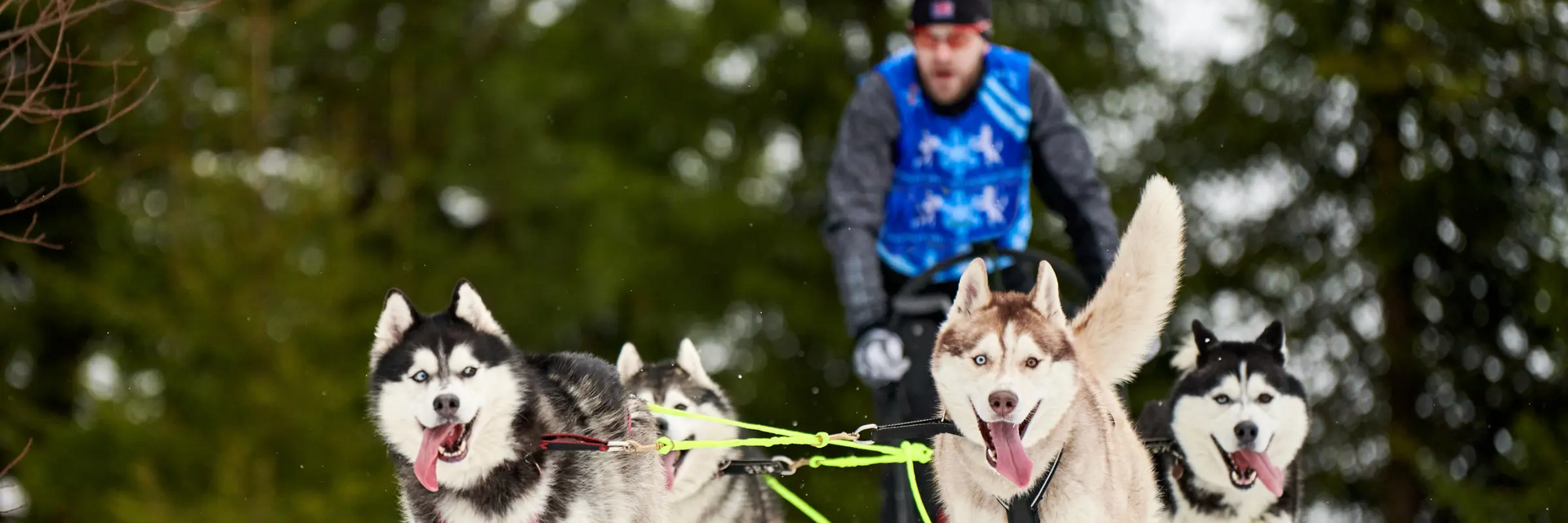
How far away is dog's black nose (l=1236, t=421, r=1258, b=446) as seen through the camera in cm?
454

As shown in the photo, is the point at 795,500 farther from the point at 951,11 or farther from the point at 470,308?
the point at 951,11

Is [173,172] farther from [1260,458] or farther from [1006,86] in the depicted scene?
[1260,458]

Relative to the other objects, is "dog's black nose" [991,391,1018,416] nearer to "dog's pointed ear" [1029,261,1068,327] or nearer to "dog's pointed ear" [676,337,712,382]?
"dog's pointed ear" [1029,261,1068,327]

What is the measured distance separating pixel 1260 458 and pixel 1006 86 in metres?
1.49

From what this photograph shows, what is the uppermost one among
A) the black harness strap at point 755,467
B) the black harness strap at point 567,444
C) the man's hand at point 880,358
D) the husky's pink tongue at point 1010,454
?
the husky's pink tongue at point 1010,454

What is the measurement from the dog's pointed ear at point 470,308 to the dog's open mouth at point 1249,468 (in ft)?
7.15

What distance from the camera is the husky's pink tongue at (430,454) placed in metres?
3.86

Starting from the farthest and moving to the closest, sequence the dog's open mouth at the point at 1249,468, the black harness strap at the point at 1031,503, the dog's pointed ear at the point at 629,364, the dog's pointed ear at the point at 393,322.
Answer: the dog's pointed ear at the point at 629,364, the dog's open mouth at the point at 1249,468, the dog's pointed ear at the point at 393,322, the black harness strap at the point at 1031,503

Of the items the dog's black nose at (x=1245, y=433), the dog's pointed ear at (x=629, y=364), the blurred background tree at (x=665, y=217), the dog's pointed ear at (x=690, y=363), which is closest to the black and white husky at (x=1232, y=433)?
the dog's black nose at (x=1245, y=433)

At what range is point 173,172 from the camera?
44.9 ft

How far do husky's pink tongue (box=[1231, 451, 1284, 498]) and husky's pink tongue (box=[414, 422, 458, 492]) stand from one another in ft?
7.62

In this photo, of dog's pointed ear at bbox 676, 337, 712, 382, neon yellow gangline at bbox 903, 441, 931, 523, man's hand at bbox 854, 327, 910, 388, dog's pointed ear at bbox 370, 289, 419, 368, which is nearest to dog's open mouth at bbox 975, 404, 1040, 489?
neon yellow gangline at bbox 903, 441, 931, 523

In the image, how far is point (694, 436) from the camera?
17.6ft

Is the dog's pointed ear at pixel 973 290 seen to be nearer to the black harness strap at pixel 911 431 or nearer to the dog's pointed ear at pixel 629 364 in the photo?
the black harness strap at pixel 911 431
